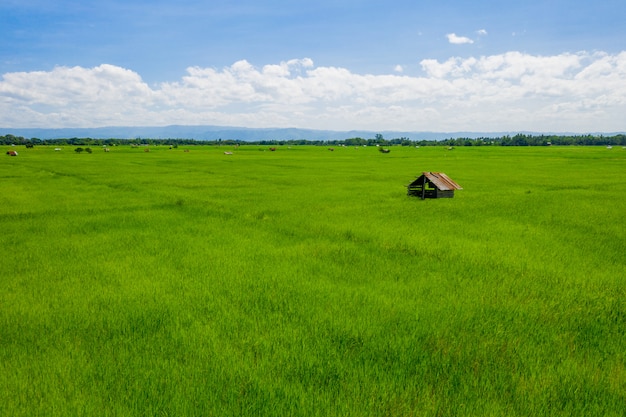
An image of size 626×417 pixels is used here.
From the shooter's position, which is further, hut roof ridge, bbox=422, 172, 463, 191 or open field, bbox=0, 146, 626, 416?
hut roof ridge, bbox=422, 172, 463, 191

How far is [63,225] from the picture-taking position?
1345cm

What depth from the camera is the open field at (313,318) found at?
4.32 meters

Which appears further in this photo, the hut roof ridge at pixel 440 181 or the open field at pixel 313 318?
the hut roof ridge at pixel 440 181

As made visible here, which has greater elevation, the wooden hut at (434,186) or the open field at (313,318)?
the wooden hut at (434,186)

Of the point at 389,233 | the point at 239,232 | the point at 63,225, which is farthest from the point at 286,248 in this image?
the point at 63,225

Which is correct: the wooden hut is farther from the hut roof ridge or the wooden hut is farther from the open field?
the open field

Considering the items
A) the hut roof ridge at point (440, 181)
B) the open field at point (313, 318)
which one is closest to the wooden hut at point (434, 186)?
the hut roof ridge at point (440, 181)

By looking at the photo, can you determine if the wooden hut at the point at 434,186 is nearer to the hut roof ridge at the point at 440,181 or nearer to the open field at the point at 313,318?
the hut roof ridge at the point at 440,181

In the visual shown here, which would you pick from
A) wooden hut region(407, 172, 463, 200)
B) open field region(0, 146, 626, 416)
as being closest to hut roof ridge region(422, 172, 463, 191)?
wooden hut region(407, 172, 463, 200)

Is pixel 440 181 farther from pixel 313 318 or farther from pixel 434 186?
pixel 313 318

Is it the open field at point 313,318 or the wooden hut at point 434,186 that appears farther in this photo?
the wooden hut at point 434,186

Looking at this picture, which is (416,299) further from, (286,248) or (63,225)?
(63,225)

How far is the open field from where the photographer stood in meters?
4.32

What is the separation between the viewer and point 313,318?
6.18 metres
